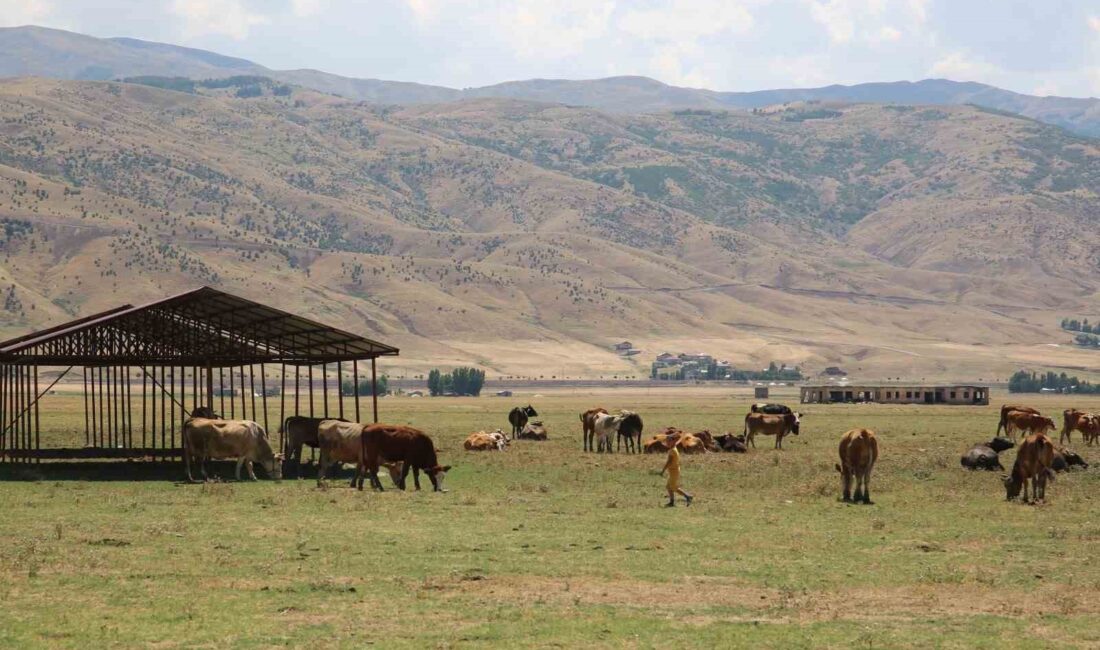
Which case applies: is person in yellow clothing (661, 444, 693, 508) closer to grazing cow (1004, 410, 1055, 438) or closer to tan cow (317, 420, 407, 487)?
tan cow (317, 420, 407, 487)

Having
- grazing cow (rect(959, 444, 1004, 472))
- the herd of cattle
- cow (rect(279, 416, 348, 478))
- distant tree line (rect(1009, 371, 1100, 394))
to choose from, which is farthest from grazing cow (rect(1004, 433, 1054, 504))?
distant tree line (rect(1009, 371, 1100, 394))

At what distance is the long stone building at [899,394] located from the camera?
115m

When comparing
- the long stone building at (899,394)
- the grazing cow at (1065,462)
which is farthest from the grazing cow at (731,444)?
the long stone building at (899,394)

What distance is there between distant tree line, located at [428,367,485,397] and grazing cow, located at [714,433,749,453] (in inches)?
4428

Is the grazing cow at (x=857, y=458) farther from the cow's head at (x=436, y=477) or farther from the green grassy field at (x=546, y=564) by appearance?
the cow's head at (x=436, y=477)

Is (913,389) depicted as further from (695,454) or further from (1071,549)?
(1071,549)

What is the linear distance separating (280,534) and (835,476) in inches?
615

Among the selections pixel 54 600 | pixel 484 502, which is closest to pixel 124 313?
pixel 484 502

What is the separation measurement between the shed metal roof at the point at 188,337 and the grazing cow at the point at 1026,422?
22670 millimetres

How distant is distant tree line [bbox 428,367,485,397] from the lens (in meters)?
160

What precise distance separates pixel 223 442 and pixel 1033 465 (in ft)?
57.7

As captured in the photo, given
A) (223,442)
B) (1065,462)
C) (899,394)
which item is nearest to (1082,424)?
(1065,462)

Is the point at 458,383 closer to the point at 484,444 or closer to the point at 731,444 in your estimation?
the point at 484,444

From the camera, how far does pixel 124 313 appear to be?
3712 centimetres
